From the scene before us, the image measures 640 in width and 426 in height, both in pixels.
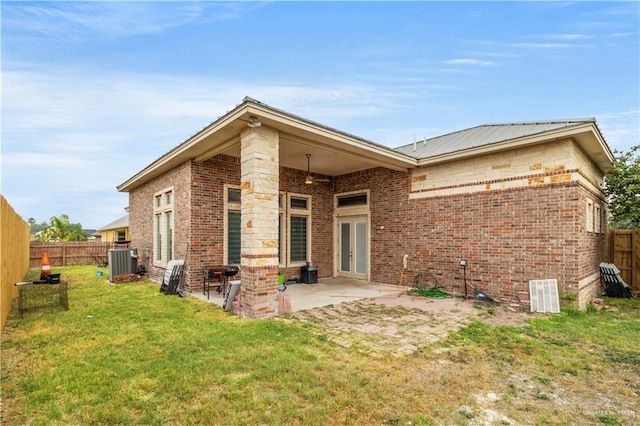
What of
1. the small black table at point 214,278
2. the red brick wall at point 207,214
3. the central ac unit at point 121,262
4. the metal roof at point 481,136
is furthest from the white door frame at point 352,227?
the central ac unit at point 121,262

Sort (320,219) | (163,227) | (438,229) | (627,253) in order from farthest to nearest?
(320,219) < (163,227) < (627,253) < (438,229)

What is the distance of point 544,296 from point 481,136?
167 inches

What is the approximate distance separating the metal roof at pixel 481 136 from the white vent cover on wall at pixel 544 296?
9.88ft

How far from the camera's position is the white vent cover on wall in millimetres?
6070

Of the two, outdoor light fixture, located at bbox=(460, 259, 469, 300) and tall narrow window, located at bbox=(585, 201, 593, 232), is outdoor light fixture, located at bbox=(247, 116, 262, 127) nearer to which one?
outdoor light fixture, located at bbox=(460, 259, 469, 300)

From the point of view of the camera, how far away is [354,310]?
6129mm

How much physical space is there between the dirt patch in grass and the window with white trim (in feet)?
18.4

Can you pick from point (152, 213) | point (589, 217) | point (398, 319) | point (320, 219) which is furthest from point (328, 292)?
point (152, 213)

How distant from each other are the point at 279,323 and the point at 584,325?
5.10 meters

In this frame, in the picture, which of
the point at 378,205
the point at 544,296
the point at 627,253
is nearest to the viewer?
the point at 544,296

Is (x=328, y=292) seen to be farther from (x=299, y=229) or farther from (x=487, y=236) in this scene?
(x=487, y=236)

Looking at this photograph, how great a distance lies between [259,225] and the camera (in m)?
5.59

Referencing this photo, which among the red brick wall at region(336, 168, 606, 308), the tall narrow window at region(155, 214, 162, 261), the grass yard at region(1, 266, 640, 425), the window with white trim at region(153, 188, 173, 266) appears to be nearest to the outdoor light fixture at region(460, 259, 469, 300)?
the red brick wall at region(336, 168, 606, 308)

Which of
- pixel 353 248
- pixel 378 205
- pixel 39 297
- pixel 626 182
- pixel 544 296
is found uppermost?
pixel 626 182
